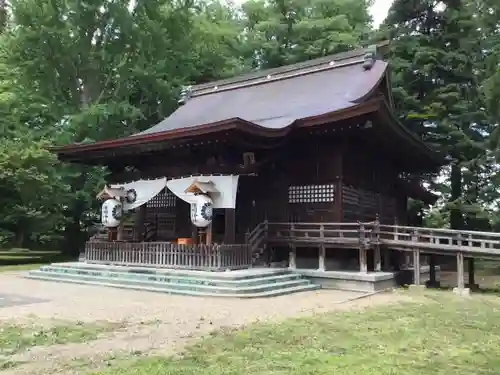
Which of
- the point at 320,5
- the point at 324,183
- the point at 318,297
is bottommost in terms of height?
the point at 318,297

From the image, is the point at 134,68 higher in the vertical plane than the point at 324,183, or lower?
higher

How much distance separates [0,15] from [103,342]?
1106 inches

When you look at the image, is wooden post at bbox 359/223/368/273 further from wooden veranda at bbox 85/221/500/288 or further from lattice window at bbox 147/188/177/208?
lattice window at bbox 147/188/177/208

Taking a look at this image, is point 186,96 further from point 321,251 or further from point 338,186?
point 321,251

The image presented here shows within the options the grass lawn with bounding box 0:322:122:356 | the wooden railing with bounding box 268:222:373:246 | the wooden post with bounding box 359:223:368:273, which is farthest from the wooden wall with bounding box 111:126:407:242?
the grass lawn with bounding box 0:322:122:356

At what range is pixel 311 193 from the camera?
1434 cm

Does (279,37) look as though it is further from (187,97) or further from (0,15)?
(0,15)

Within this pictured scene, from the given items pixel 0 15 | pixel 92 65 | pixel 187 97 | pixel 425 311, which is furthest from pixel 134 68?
pixel 425 311

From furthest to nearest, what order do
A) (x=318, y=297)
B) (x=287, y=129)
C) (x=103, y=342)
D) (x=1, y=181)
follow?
(x=1, y=181), (x=287, y=129), (x=318, y=297), (x=103, y=342)

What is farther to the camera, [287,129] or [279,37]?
[279,37]

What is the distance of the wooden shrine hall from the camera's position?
12711 millimetres

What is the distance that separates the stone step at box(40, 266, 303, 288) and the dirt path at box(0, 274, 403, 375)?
0.81 m

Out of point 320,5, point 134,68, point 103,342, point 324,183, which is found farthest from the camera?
point 320,5

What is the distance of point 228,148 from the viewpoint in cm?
1316
